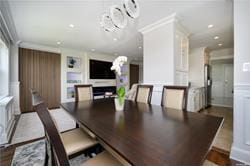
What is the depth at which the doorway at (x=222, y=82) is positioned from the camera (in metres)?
5.71

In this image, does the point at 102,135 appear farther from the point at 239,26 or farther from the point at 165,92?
the point at 239,26

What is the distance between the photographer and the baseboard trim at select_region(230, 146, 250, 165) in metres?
1.68

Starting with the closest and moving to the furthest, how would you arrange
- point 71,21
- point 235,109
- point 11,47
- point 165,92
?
point 235,109 → point 165,92 → point 71,21 → point 11,47

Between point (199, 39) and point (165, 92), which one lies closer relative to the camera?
point (165, 92)

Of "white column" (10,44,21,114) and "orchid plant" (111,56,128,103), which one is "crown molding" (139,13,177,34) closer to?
"orchid plant" (111,56,128,103)

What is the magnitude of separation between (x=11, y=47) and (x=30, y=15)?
2.35 metres

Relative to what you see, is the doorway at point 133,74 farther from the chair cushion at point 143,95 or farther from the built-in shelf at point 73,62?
the chair cushion at point 143,95

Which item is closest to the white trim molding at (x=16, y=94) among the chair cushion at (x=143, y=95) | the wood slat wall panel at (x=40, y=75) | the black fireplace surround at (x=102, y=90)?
the wood slat wall panel at (x=40, y=75)

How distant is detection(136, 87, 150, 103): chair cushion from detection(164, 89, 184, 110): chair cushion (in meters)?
0.43

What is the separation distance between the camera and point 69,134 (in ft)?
4.73

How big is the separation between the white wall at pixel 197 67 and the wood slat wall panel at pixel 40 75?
5933 mm

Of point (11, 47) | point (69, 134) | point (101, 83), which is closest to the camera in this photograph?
point (69, 134)

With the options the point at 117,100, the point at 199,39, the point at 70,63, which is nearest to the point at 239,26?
the point at 117,100

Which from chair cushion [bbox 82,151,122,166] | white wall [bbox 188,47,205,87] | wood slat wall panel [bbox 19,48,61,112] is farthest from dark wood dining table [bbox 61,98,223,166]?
white wall [bbox 188,47,205,87]
